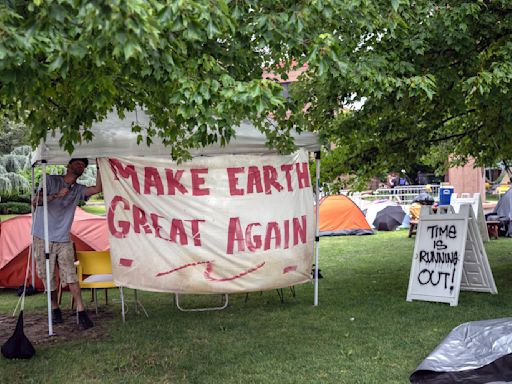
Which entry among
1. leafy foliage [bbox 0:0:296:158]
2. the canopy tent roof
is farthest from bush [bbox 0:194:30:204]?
leafy foliage [bbox 0:0:296:158]

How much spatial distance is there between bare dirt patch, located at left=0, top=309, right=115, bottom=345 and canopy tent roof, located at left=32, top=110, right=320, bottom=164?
6.37ft

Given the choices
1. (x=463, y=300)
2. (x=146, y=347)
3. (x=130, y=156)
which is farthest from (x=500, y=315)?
(x=130, y=156)

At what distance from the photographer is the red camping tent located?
923 centimetres

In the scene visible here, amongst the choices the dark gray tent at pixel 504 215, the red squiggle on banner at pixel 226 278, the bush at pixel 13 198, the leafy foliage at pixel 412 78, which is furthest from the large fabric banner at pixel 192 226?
the bush at pixel 13 198

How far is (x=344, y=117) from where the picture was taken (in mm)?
7906

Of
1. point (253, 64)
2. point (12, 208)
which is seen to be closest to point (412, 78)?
point (253, 64)

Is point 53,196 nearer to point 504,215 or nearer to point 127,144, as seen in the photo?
point 127,144

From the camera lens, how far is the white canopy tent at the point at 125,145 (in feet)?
22.2

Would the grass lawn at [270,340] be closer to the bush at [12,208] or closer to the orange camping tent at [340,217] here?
the orange camping tent at [340,217]

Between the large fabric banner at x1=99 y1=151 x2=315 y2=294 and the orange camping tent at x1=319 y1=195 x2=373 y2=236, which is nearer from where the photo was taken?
the large fabric banner at x1=99 y1=151 x2=315 y2=294

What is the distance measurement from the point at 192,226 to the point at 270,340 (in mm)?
1553

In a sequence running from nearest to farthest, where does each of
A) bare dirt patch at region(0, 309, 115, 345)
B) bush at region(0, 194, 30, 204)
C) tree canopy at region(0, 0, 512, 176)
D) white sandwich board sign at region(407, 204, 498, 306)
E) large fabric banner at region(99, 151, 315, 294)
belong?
tree canopy at region(0, 0, 512, 176) → bare dirt patch at region(0, 309, 115, 345) → large fabric banner at region(99, 151, 315, 294) → white sandwich board sign at region(407, 204, 498, 306) → bush at region(0, 194, 30, 204)

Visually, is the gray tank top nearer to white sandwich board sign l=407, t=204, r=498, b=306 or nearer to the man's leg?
the man's leg

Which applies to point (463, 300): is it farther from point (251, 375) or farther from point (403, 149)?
point (251, 375)
